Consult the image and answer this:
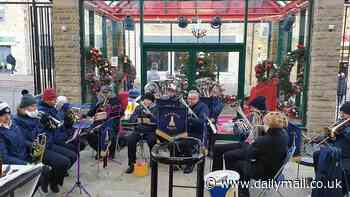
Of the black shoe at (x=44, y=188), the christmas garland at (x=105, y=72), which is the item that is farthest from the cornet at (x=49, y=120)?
the christmas garland at (x=105, y=72)

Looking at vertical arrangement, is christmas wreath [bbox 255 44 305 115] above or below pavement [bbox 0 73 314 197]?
above

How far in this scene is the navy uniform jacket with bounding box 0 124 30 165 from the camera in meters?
4.11

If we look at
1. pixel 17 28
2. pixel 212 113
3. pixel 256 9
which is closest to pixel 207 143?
pixel 212 113

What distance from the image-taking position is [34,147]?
4.57 m

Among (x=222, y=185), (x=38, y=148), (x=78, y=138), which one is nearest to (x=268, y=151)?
(x=222, y=185)

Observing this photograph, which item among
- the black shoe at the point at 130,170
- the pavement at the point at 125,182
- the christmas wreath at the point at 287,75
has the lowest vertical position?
the pavement at the point at 125,182

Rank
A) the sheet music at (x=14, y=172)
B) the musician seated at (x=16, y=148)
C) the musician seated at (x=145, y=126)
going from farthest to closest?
the musician seated at (x=145, y=126), the musician seated at (x=16, y=148), the sheet music at (x=14, y=172)

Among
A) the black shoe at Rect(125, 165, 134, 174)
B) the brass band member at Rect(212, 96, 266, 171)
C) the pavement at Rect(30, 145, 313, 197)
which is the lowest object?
the pavement at Rect(30, 145, 313, 197)

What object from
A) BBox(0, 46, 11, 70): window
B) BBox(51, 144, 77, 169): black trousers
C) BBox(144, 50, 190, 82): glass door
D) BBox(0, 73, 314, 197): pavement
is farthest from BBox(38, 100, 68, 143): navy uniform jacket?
BBox(0, 46, 11, 70): window

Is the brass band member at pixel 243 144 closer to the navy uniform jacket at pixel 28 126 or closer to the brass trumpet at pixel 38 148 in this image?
the brass trumpet at pixel 38 148

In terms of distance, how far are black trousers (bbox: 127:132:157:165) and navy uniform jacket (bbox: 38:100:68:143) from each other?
1.04 m

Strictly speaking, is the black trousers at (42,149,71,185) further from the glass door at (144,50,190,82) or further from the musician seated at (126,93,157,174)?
the glass door at (144,50,190,82)

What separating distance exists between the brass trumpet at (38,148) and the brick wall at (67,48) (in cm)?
278

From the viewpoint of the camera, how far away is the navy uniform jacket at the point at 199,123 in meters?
5.99
